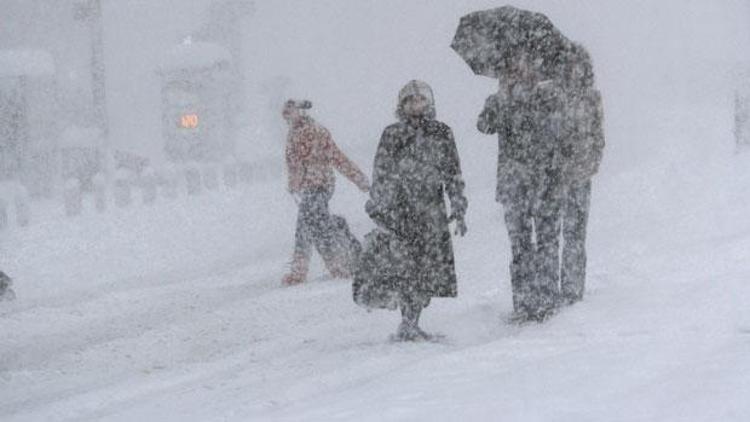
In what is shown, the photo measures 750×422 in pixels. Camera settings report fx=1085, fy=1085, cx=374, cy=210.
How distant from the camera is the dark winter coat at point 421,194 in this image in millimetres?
6695

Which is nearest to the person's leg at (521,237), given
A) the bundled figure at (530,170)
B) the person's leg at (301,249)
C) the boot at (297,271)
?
the bundled figure at (530,170)

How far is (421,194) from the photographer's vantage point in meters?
6.73

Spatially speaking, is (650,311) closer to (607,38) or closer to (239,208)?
(239,208)

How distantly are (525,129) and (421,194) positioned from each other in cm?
80

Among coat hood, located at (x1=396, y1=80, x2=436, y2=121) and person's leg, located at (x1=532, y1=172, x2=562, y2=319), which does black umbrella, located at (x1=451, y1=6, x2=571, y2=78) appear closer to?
coat hood, located at (x1=396, y1=80, x2=436, y2=121)

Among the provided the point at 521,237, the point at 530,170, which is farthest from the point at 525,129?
the point at 521,237

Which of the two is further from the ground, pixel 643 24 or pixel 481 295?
pixel 643 24

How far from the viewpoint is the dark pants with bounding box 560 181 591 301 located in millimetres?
7352

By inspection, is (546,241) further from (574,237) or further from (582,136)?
(582,136)

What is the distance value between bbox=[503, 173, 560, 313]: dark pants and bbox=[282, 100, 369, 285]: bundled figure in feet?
9.75

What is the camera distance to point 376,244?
674 cm

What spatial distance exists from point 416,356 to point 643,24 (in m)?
47.1

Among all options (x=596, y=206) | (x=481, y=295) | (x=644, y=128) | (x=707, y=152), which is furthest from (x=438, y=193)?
(x=644, y=128)

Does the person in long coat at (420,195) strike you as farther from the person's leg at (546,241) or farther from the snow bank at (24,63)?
the snow bank at (24,63)
